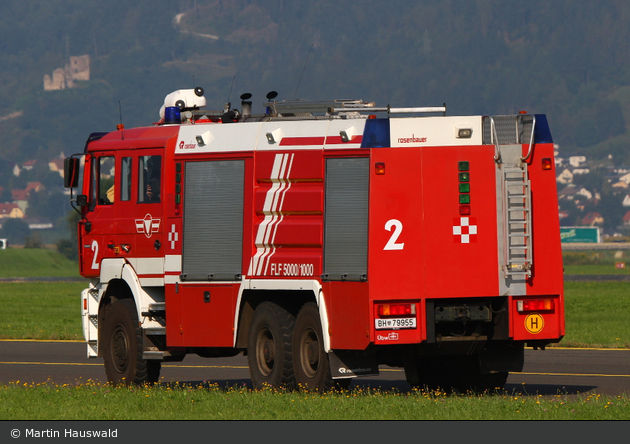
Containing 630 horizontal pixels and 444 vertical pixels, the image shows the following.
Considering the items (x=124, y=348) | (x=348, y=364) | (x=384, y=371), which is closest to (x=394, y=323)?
(x=348, y=364)

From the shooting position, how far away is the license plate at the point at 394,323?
13209 mm

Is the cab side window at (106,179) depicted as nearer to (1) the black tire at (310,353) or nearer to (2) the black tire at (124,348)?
(2) the black tire at (124,348)

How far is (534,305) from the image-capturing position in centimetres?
1376

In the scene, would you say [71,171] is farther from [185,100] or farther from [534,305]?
[534,305]

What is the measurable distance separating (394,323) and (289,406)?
5.51 feet

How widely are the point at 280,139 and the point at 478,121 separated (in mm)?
2473

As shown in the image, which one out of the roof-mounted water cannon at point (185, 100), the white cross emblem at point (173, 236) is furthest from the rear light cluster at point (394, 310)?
the roof-mounted water cannon at point (185, 100)

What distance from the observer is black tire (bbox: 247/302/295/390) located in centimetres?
1441

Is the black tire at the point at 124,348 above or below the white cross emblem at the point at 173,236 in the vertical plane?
below

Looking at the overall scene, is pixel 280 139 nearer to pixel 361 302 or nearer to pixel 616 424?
pixel 361 302

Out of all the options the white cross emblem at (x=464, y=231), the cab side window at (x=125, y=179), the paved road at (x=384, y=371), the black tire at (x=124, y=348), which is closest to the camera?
the white cross emblem at (x=464, y=231)

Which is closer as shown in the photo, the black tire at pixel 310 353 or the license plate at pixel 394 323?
the license plate at pixel 394 323

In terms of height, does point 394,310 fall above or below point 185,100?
below

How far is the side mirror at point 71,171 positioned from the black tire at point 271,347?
3.73 metres
